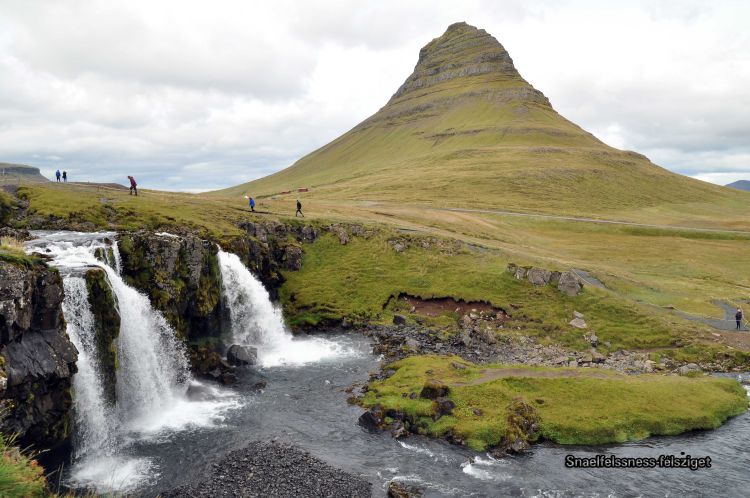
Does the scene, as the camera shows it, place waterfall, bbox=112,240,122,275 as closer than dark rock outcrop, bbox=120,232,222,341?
Yes

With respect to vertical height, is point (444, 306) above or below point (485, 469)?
above

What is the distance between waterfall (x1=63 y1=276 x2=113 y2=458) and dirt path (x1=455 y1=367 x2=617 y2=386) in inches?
1105

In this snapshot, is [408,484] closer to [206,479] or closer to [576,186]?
[206,479]

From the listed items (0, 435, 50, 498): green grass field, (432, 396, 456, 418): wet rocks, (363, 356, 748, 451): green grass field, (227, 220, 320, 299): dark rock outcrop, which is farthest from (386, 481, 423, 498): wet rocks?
(227, 220, 320, 299): dark rock outcrop

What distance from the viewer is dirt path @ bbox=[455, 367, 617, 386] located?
4294 cm

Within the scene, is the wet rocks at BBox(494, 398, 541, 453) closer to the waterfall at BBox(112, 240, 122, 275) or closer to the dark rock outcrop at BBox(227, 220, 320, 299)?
the waterfall at BBox(112, 240, 122, 275)

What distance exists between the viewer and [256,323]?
194 ft

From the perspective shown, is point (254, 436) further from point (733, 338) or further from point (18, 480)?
point (733, 338)

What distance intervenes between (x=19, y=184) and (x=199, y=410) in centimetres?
4665

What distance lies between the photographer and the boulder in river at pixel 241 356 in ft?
167

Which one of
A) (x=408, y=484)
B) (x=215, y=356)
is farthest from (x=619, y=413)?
(x=215, y=356)

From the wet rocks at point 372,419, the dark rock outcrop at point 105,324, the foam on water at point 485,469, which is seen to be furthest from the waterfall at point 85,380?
the foam on water at point 485,469

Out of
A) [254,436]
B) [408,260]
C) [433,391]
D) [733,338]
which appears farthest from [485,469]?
[408,260]

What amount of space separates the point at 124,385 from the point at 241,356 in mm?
13486
